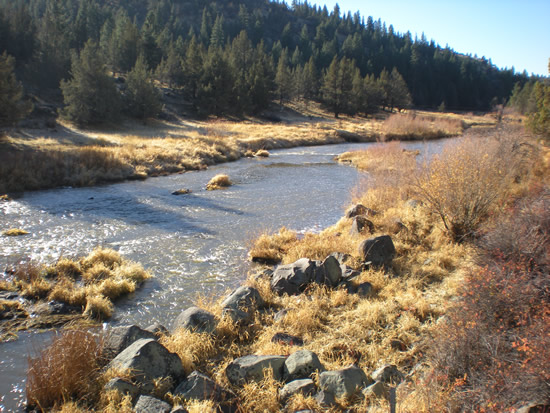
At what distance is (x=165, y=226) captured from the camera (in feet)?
49.9

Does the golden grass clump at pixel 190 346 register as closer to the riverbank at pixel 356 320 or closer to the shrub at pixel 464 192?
the riverbank at pixel 356 320

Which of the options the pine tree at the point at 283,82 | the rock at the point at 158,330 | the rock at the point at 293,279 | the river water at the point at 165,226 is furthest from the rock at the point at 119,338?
the pine tree at the point at 283,82

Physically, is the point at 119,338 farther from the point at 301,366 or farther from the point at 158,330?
the point at 301,366

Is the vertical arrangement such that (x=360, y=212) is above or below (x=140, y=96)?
below

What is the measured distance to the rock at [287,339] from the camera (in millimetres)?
7043

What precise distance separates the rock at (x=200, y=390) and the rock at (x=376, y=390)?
200 centimetres

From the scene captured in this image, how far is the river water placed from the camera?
9094 millimetres

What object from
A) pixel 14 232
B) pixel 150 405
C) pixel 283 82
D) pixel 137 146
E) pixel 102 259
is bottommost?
pixel 14 232

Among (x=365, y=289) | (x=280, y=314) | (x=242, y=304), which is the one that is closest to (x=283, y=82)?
(x=365, y=289)

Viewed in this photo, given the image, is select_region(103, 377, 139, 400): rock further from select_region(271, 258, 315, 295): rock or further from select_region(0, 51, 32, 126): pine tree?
select_region(0, 51, 32, 126): pine tree

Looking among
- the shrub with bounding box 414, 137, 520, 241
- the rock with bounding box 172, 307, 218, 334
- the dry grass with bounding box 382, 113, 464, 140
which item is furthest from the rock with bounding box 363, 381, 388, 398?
the dry grass with bounding box 382, 113, 464, 140

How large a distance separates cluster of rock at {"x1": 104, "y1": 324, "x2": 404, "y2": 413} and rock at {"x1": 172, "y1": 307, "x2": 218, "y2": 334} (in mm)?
1017

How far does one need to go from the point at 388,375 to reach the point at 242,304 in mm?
Answer: 3524

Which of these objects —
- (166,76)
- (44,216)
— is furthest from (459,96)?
(44,216)
